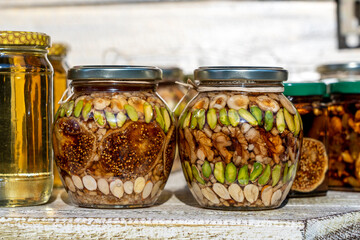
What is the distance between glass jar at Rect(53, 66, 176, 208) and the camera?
72 cm

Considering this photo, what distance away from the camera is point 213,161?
72cm

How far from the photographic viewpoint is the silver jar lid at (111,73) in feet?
2.43

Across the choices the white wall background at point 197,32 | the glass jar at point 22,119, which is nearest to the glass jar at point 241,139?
the glass jar at point 22,119

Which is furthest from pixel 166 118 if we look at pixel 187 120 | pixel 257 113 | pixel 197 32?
pixel 197 32

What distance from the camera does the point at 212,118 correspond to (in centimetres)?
72

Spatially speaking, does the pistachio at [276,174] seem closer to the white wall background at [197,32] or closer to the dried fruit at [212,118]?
the dried fruit at [212,118]

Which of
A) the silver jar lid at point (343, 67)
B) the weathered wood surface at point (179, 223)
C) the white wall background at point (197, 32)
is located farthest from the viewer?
the white wall background at point (197, 32)

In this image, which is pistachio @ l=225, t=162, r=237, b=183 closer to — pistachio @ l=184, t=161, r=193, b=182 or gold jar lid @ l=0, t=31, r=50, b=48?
pistachio @ l=184, t=161, r=193, b=182

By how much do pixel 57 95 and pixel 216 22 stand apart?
0.61 m

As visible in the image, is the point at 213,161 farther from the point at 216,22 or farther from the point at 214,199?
the point at 216,22

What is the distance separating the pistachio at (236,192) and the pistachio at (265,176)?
1.2 inches

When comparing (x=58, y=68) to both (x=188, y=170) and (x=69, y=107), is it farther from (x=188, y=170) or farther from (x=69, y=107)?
(x=188, y=170)

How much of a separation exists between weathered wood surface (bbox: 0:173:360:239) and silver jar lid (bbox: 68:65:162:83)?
18cm

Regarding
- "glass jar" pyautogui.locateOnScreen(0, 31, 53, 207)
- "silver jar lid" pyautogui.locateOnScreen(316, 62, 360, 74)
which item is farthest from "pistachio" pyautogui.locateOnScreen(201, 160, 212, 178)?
"silver jar lid" pyautogui.locateOnScreen(316, 62, 360, 74)
